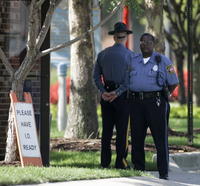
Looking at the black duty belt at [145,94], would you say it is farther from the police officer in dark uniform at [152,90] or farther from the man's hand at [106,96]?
the man's hand at [106,96]

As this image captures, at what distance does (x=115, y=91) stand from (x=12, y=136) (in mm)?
1498

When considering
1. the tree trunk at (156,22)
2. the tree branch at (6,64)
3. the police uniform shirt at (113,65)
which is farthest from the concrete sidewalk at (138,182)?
the tree trunk at (156,22)

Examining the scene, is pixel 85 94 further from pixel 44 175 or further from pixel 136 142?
pixel 44 175

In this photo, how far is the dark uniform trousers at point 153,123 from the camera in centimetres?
1083

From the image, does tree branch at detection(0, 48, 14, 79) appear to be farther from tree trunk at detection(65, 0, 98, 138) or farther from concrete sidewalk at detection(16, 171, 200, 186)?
tree trunk at detection(65, 0, 98, 138)

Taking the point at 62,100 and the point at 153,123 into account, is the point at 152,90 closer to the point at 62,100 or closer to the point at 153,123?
the point at 153,123

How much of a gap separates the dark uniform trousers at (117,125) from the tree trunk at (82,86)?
3.88 m

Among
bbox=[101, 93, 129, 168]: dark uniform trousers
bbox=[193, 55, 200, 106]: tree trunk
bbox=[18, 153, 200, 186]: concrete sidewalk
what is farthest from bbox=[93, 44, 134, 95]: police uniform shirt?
bbox=[193, 55, 200, 106]: tree trunk

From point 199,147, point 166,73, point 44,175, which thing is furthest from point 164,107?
point 199,147

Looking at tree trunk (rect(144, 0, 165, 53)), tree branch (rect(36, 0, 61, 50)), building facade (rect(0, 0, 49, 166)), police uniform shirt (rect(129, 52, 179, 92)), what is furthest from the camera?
tree trunk (rect(144, 0, 165, 53))

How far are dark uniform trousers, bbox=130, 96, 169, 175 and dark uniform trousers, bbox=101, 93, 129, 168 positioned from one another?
1.96ft

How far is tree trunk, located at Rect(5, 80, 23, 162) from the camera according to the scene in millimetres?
11406

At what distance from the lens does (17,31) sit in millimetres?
12430

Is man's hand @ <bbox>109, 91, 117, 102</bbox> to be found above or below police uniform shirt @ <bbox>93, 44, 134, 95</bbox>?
below
